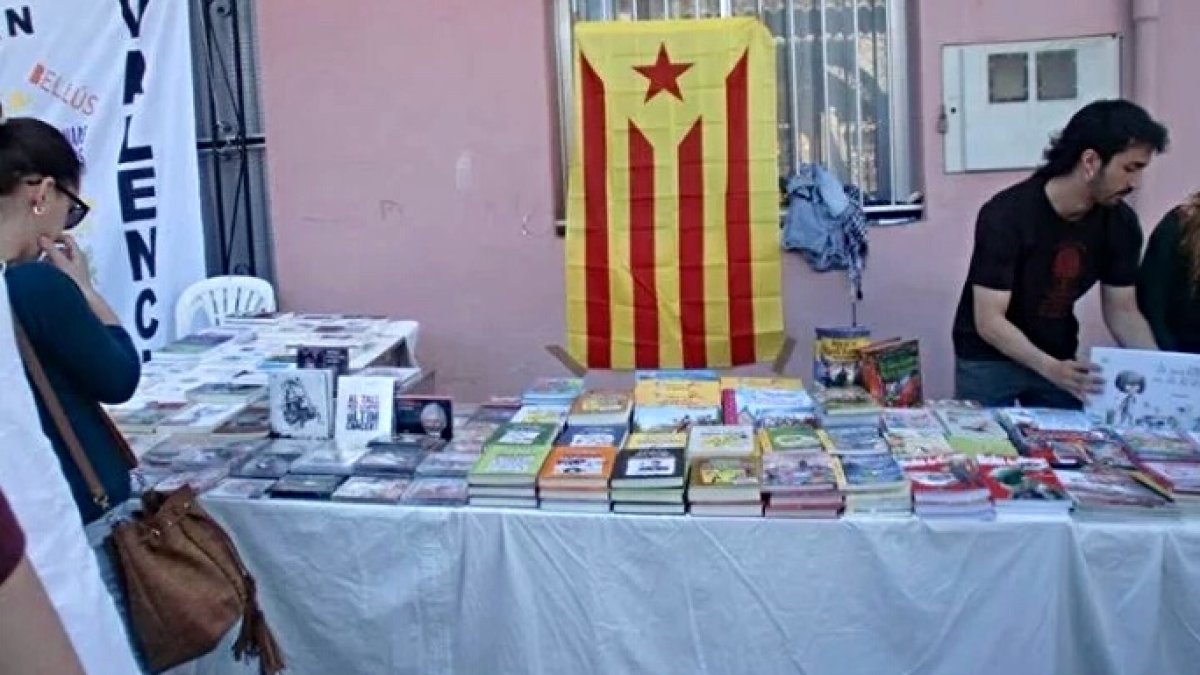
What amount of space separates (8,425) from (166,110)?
4.04 metres

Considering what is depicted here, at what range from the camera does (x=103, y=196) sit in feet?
16.5

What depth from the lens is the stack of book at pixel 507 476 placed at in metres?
2.85

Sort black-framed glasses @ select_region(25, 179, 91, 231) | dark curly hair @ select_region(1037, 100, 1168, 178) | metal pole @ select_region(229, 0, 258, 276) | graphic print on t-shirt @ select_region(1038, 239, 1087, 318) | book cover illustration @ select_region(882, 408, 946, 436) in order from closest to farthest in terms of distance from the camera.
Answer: black-framed glasses @ select_region(25, 179, 91, 231) → book cover illustration @ select_region(882, 408, 946, 436) → dark curly hair @ select_region(1037, 100, 1168, 178) → graphic print on t-shirt @ select_region(1038, 239, 1087, 318) → metal pole @ select_region(229, 0, 258, 276)

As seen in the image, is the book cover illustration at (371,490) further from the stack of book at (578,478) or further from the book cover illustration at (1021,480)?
the book cover illustration at (1021,480)

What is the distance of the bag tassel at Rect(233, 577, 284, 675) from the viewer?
8.82ft

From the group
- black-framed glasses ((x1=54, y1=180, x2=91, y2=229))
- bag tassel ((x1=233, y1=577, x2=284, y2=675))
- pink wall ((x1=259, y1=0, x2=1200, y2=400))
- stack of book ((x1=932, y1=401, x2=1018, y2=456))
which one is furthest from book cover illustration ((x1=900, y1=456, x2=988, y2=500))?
pink wall ((x1=259, y1=0, x2=1200, y2=400))

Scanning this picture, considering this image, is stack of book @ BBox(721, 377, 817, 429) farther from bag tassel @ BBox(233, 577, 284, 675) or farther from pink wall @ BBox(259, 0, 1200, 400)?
pink wall @ BBox(259, 0, 1200, 400)

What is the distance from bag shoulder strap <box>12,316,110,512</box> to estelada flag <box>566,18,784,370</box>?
282 cm

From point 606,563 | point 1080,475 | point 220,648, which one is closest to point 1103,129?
point 1080,475

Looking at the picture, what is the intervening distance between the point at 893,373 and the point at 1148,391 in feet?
2.25

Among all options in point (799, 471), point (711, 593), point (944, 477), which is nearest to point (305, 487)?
point (711, 593)

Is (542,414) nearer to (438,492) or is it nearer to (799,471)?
(438,492)

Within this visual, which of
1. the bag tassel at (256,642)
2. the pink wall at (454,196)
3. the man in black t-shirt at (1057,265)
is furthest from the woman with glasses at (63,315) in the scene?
the pink wall at (454,196)

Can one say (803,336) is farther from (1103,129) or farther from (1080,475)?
(1080,475)
